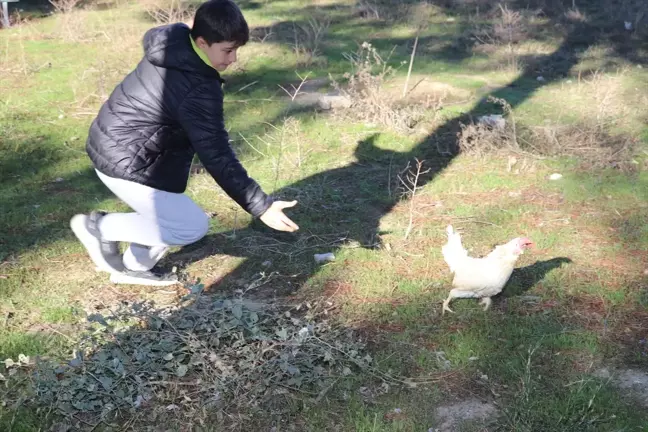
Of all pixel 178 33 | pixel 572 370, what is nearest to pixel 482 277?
pixel 572 370

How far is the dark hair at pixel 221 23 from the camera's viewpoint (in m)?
3.32

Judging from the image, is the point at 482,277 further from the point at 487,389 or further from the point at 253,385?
the point at 253,385

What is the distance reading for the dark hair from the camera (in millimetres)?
3322

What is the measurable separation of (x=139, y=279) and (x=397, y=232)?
1.84 m

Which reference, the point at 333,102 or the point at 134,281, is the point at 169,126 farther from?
the point at 333,102

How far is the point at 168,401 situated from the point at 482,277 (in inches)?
69.9

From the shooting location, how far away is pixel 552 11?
12.8 m

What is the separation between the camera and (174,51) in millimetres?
3469

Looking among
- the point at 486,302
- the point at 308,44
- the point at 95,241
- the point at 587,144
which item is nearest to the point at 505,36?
the point at 308,44

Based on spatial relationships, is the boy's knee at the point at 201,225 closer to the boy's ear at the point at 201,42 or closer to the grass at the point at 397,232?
the grass at the point at 397,232

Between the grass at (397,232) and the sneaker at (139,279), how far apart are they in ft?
0.19

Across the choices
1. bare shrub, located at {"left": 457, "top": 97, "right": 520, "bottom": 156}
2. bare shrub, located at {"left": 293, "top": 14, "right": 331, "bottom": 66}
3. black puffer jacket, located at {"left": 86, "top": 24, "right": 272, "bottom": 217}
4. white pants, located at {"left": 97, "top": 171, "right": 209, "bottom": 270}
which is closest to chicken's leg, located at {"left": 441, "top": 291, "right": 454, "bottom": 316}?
black puffer jacket, located at {"left": 86, "top": 24, "right": 272, "bottom": 217}

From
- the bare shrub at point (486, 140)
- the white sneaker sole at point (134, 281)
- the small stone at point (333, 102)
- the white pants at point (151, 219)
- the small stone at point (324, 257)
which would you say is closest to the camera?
the white pants at point (151, 219)

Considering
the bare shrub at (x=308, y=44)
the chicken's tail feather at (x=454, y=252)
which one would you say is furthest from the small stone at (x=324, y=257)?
the bare shrub at (x=308, y=44)
